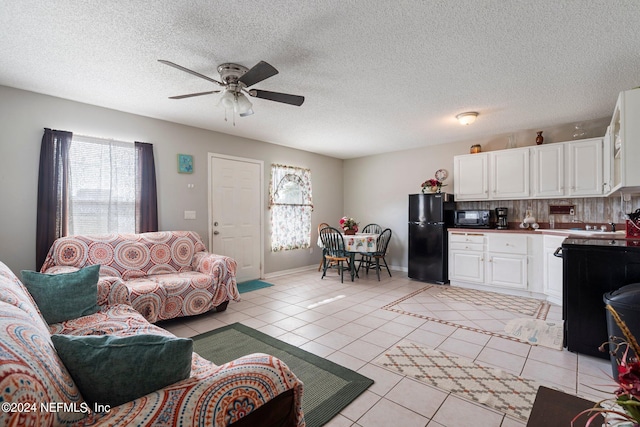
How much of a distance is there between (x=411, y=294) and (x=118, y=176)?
13.8 feet

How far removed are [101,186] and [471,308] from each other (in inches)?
188

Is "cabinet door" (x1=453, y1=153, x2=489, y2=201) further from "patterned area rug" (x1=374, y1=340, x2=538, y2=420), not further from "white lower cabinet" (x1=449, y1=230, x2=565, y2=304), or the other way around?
"patterned area rug" (x1=374, y1=340, x2=538, y2=420)

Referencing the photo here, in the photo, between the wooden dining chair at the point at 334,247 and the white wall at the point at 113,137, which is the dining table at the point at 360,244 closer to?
the wooden dining chair at the point at 334,247

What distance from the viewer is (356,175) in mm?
6668

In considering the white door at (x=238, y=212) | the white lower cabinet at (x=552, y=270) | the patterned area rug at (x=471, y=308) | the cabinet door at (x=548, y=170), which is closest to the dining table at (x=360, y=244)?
the patterned area rug at (x=471, y=308)

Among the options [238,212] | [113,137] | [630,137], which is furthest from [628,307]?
[113,137]

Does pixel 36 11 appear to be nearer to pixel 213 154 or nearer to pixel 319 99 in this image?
pixel 319 99

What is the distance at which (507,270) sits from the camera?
4.23 metres

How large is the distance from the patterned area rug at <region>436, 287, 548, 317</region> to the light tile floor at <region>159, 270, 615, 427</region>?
208 millimetres

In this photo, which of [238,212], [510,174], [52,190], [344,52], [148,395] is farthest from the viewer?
[238,212]

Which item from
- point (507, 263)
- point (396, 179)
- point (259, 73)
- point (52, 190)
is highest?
A: point (259, 73)

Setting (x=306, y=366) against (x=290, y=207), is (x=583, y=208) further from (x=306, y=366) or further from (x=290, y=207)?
(x=290, y=207)

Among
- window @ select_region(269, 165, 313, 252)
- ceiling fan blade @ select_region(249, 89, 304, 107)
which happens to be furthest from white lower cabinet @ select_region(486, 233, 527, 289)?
ceiling fan blade @ select_region(249, 89, 304, 107)

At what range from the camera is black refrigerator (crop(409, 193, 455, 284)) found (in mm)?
4840
